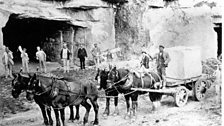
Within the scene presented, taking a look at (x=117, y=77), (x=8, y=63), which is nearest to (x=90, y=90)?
(x=117, y=77)

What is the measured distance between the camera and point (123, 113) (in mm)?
3461

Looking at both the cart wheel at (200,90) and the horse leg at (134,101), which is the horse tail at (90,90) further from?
the cart wheel at (200,90)

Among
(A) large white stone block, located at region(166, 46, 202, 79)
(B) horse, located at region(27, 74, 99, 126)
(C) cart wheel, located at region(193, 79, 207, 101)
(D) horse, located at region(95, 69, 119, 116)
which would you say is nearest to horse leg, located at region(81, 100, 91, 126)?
(B) horse, located at region(27, 74, 99, 126)

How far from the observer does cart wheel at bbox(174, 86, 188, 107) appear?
3688mm

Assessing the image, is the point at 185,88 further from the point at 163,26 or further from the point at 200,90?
the point at 163,26

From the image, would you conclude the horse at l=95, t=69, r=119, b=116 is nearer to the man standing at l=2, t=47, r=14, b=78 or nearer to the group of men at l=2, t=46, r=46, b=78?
the group of men at l=2, t=46, r=46, b=78

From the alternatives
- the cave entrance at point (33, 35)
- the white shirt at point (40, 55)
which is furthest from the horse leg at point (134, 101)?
the white shirt at point (40, 55)

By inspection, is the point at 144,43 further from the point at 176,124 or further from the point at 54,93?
the point at 54,93

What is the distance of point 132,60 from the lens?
3625 millimetres

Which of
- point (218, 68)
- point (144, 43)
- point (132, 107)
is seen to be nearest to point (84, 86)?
point (132, 107)

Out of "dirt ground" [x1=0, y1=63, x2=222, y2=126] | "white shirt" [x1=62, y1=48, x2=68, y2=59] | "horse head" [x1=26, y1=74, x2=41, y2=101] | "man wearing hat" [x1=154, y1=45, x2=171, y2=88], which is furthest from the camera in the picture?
"man wearing hat" [x1=154, y1=45, x2=171, y2=88]

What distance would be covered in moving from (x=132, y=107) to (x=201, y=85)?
2.84 feet

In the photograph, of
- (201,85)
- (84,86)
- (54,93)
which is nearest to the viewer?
(54,93)

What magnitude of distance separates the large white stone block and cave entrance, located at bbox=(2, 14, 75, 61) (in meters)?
1.07
